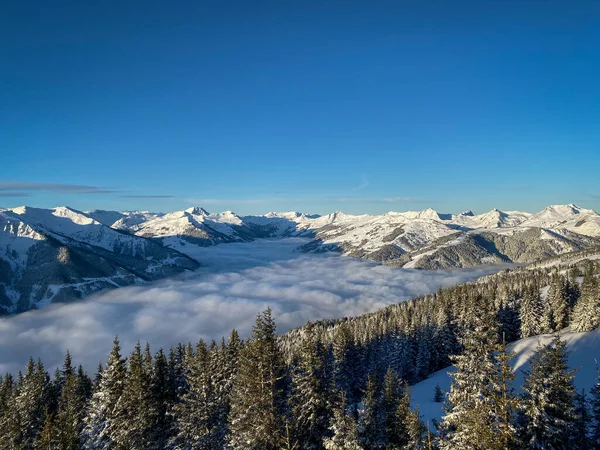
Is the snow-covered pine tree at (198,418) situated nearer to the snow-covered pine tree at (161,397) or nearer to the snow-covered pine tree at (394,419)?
the snow-covered pine tree at (161,397)

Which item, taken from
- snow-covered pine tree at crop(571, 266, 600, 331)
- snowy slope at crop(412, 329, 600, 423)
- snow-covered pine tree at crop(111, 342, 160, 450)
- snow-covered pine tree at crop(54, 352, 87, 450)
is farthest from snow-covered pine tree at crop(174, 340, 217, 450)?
snow-covered pine tree at crop(571, 266, 600, 331)

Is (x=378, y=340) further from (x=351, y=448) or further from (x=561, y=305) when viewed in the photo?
(x=351, y=448)

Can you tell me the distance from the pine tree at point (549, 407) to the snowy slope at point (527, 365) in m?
23.5

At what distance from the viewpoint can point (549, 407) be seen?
28938mm

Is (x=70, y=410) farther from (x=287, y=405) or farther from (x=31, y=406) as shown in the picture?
(x=287, y=405)

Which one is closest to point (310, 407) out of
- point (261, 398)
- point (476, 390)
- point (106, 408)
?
point (261, 398)

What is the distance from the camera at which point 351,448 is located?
26.1m

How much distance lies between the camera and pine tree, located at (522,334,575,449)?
92.5 feet

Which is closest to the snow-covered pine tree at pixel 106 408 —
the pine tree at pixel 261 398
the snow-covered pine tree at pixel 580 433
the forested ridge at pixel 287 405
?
the forested ridge at pixel 287 405

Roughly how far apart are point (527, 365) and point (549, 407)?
152 feet

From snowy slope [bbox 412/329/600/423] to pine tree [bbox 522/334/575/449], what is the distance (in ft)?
77.0

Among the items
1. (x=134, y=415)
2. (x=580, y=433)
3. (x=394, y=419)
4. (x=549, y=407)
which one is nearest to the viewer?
(x=549, y=407)

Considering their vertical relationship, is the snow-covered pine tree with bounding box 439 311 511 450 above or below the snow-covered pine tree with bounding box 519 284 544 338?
above

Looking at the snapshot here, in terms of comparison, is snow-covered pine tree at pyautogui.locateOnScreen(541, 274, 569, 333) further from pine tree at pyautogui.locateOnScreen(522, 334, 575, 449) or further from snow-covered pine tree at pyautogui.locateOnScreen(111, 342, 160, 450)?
snow-covered pine tree at pyautogui.locateOnScreen(111, 342, 160, 450)
